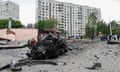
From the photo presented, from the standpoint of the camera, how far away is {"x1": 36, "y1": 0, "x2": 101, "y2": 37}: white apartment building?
462ft

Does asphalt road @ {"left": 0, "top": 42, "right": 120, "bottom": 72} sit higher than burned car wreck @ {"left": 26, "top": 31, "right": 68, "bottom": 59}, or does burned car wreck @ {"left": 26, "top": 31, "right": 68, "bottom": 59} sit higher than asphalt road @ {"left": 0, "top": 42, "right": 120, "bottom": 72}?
burned car wreck @ {"left": 26, "top": 31, "right": 68, "bottom": 59}

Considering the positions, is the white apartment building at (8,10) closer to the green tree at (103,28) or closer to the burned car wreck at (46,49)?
the green tree at (103,28)

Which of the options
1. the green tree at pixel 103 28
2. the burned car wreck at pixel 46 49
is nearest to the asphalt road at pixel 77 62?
the burned car wreck at pixel 46 49

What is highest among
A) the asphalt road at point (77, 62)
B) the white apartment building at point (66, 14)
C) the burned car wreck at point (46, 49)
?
the white apartment building at point (66, 14)

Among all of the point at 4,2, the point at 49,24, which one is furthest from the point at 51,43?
the point at 4,2

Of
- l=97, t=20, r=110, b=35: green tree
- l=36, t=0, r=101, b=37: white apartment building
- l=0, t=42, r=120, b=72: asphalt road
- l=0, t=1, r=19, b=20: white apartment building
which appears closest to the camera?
l=0, t=42, r=120, b=72: asphalt road

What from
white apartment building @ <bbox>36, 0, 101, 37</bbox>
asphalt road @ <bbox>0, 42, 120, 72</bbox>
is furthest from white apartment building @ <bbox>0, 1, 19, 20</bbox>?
asphalt road @ <bbox>0, 42, 120, 72</bbox>

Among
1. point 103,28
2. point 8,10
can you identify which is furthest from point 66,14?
point 103,28

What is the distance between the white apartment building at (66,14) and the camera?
14088 cm

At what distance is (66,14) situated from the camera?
154 m

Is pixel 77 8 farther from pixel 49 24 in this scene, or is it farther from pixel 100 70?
pixel 100 70

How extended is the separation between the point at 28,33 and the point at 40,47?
85.4 ft

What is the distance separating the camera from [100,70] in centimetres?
1105

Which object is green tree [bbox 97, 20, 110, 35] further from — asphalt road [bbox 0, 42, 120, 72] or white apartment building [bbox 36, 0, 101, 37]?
white apartment building [bbox 36, 0, 101, 37]
